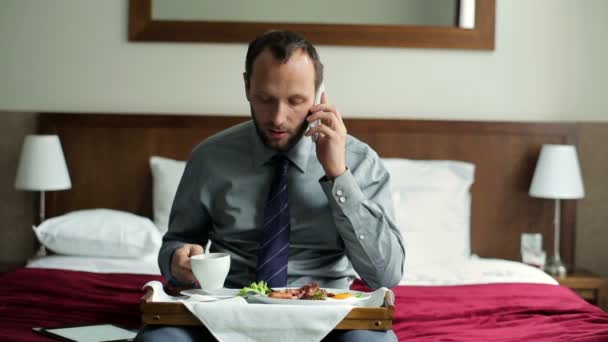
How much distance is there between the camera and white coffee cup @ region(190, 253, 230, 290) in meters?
1.73

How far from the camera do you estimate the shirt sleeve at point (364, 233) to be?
196 centimetres

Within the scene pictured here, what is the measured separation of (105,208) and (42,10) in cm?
100

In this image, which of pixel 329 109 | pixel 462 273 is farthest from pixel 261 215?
pixel 462 273

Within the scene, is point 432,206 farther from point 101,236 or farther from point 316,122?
point 316,122

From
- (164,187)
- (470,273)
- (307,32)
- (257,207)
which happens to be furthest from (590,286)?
(257,207)

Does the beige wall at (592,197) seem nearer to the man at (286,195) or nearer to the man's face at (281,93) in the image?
the man at (286,195)

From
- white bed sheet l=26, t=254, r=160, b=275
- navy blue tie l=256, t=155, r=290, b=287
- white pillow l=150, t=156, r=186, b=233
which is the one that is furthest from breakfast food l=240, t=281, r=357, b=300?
white pillow l=150, t=156, r=186, b=233

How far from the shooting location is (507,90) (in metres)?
4.01

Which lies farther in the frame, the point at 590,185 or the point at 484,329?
the point at 590,185

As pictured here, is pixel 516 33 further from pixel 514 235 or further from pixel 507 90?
pixel 514 235

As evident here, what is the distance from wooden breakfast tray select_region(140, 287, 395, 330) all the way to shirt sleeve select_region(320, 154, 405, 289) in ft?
1.11

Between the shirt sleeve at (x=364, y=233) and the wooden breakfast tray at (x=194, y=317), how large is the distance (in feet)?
1.11

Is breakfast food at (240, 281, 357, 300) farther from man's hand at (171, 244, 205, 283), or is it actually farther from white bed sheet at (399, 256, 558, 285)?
white bed sheet at (399, 256, 558, 285)

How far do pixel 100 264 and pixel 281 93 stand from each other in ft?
5.20
